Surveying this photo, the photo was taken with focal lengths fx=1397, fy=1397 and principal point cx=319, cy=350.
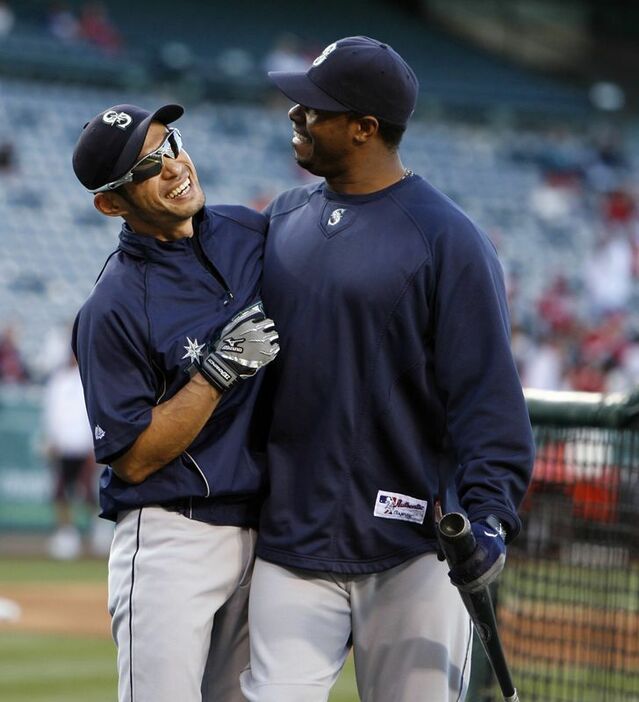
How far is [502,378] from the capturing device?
3.26 m

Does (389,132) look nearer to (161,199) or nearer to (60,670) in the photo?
(161,199)

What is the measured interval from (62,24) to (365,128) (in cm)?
1879

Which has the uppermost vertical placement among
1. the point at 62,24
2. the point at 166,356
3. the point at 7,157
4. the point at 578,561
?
the point at 166,356

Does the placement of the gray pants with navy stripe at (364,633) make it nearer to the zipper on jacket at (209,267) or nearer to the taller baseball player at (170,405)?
the taller baseball player at (170,405)

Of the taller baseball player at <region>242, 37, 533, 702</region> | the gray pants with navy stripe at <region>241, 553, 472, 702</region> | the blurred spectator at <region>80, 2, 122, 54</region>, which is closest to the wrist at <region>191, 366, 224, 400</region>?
the taller baseball player at <region>242, 37, 533, 702</region>

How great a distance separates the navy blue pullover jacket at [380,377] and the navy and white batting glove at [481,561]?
143 mm

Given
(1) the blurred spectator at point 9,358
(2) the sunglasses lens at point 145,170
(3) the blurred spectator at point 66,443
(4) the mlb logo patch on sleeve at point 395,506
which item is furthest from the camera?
(1) the blurred spectator at point 9,358

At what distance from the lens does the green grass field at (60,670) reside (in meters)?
6.84

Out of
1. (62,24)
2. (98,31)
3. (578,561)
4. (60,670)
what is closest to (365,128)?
(578,561)

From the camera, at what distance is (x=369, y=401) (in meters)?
3.35

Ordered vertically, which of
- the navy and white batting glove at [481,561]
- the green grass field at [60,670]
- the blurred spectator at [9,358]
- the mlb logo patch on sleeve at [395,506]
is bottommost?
the blurred spectator at [9,358]

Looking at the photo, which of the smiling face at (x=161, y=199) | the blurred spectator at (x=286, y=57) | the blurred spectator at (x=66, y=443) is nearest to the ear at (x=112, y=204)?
the smiling face at (x=161, y=199)

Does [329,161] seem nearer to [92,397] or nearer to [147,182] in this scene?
[147,182]

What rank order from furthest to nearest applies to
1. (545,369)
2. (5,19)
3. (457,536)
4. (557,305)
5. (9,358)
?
(5,19), (557,305), (545,369), (9,358), (457,536)
